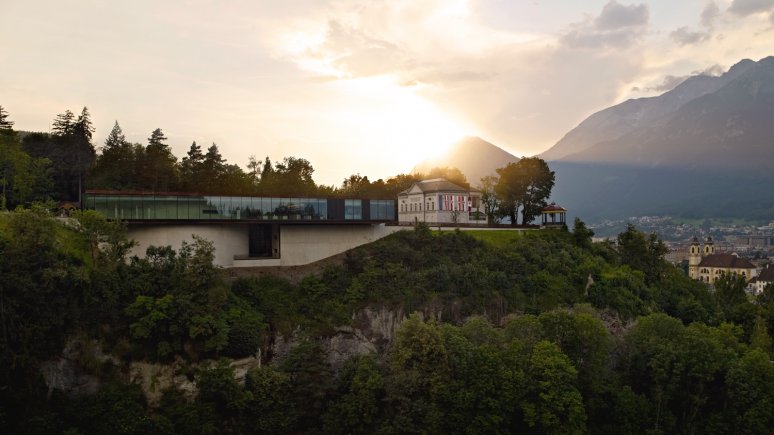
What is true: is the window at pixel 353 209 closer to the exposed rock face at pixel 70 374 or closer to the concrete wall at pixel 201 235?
the concrete wall at pixel 201 235

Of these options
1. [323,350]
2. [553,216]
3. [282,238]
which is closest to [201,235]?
[282,238]

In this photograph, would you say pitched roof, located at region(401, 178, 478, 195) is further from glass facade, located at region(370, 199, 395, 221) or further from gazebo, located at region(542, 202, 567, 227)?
glass facade, located at region(370, 199, 395, 221)

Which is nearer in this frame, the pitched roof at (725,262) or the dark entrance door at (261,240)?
the dark entrance door at (261,240)

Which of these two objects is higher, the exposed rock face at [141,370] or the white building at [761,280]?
the exposed rock face at [141,370]

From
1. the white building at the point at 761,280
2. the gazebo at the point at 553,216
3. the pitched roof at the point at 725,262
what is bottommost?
the white building at the point at 761,280

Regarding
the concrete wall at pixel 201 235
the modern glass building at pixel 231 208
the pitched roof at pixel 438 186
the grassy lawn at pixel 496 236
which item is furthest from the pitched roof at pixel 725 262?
the concrete wall at pixel 201 235

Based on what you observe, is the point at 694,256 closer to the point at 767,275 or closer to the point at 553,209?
the point at 767,275

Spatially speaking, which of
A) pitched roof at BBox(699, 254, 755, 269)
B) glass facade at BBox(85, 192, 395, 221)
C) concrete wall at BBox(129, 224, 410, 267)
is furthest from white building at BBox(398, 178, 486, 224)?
pitched roof at BBox(699, 254, 755, 269)

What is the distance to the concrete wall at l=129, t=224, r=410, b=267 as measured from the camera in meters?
46.1

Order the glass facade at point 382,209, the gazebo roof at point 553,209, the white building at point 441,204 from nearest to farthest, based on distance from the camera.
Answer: the glass facade at point 382,209 < the white building at point 441,204 < the gazebo roof at point 553,209

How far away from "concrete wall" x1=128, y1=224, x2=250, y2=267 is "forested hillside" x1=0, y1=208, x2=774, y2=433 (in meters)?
3.01

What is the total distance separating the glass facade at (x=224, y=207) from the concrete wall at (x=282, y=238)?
107 cm

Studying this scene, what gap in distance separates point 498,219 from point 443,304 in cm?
Answer: 3089

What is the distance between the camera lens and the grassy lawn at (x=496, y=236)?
6153 cm
